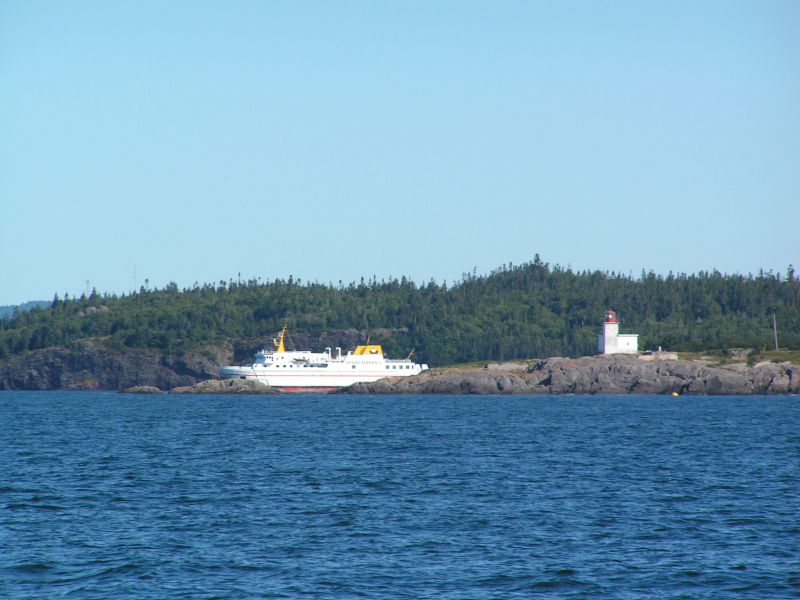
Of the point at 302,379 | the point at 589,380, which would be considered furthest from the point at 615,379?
the point at 302,379

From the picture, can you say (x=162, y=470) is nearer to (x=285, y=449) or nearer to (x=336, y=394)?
(x=285, y=449)

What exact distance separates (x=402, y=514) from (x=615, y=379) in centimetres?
9553

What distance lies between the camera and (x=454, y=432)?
66750mm

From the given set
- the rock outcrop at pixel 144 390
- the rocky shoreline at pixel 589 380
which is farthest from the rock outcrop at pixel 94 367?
the rocky shoreline at pixel 589 380

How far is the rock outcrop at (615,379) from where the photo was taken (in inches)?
4729

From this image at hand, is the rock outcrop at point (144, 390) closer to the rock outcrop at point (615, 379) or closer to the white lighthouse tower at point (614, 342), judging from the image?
the rock outcrop at point (615, 379)

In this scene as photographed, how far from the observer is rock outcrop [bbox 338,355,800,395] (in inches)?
4729

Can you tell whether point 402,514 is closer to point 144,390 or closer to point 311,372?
point 311,372

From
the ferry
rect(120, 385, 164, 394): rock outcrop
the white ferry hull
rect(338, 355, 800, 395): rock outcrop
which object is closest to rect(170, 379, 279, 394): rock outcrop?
the white ferry hull

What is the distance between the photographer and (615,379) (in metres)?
125

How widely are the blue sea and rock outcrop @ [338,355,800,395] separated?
5496cm

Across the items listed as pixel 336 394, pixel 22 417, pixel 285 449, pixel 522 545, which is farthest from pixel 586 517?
pixel 336 394

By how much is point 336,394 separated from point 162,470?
304 ft

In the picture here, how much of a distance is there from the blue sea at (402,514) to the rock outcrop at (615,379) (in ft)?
180
